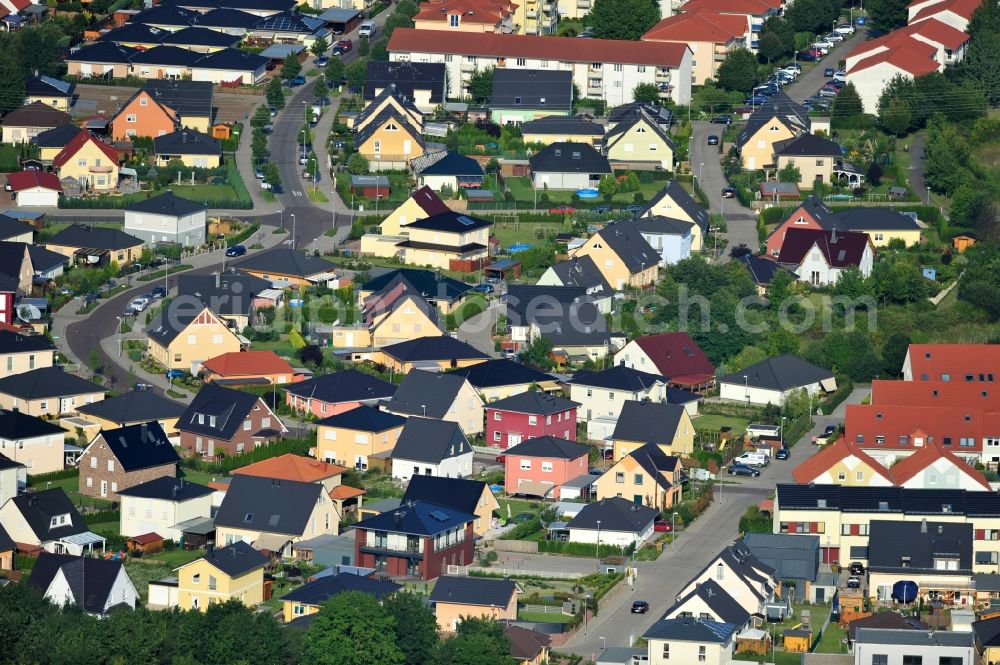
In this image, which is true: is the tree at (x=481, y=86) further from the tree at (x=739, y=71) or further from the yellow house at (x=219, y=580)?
the yellow house at (x=219, y=580)

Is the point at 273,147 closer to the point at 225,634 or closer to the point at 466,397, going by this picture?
the point at 466,397

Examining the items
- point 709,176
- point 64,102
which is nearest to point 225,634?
point 709,176

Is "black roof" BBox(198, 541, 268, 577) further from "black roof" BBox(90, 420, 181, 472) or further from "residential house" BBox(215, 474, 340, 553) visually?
"black roof" BBox(90, 420, 181, 472)

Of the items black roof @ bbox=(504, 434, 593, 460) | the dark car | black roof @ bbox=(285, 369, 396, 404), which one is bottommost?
the dark car

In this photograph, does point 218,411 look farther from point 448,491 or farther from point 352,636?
point 352,636

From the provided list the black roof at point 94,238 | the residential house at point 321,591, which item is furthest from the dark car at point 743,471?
the black roof at point 94,238

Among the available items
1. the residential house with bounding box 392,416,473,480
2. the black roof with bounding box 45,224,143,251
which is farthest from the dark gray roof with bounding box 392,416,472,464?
the black roof with bounding box 45,224,143,251
